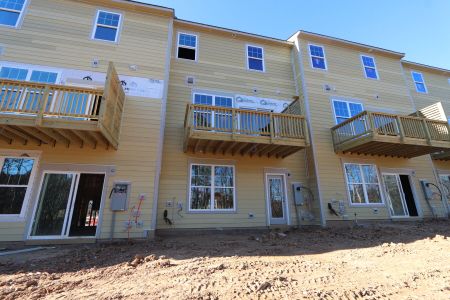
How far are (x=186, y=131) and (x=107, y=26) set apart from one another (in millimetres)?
6108

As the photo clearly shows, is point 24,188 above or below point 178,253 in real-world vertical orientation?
above

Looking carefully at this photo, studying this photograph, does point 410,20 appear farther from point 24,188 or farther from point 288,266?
point 24,188

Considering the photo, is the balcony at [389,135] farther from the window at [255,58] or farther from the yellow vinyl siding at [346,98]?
the window at [255,58]

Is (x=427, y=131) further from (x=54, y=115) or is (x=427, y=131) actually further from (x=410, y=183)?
(x=54, y=115)

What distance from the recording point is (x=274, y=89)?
1167 centimetres

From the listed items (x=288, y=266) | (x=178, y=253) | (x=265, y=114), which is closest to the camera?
(x=288, y=266)

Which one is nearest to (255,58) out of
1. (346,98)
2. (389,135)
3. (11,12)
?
(346,98)

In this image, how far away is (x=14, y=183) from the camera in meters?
7.29

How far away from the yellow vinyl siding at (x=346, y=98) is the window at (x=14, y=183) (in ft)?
36.2

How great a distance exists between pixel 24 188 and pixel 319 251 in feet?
30.3

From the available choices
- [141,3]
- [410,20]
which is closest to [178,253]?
[141,3]

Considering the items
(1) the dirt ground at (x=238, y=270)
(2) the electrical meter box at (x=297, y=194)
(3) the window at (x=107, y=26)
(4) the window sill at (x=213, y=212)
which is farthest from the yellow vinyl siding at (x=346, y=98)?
(3) the window at (x=107, y=26)

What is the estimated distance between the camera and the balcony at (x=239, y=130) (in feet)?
26.9

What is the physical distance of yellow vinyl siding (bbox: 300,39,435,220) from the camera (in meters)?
10.2
